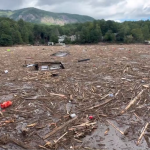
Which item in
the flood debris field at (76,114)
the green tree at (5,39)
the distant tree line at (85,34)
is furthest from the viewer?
the distant tree line at (85,34)

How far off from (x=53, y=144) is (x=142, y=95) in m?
2.71

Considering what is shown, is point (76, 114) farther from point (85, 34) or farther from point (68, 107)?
point (85, 34)

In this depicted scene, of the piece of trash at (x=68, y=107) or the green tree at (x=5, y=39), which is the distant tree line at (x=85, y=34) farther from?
the piece of trash at (x=68, y=107)

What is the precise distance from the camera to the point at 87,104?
12.6ft

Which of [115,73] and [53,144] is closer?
[53,144]

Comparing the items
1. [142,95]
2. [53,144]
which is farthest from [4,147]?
[142,95]

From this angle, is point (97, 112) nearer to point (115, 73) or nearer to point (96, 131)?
point (96, 131)

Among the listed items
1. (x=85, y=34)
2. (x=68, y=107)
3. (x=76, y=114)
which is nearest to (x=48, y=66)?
(x=68, y=107)

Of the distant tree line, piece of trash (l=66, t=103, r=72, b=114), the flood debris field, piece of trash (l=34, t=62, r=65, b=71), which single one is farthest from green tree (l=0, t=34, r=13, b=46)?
piece of trash (l=66, t=103, r=72, b=114)

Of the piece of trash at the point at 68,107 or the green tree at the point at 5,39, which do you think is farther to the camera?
the green tree at the point at 5,39

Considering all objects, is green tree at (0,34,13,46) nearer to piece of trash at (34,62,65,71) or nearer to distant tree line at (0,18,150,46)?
distant tree line at (0,18,150,46)

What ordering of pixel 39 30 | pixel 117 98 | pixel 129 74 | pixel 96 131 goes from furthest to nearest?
pixel 39 30, pixel 129 74, pixel 117 98, pixel 96 131

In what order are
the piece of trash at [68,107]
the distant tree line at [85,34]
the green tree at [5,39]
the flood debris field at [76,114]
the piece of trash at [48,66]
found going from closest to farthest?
1. the flood debris field at [76,114]
2. the piece of trash at [68,107]
3. the piece of trash at [48,66]
4. the green tree at [5,39]
5. the distant tree line at [85,34]

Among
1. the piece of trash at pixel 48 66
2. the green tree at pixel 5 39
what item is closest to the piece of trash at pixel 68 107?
the piece of trash at pixel 48 66
